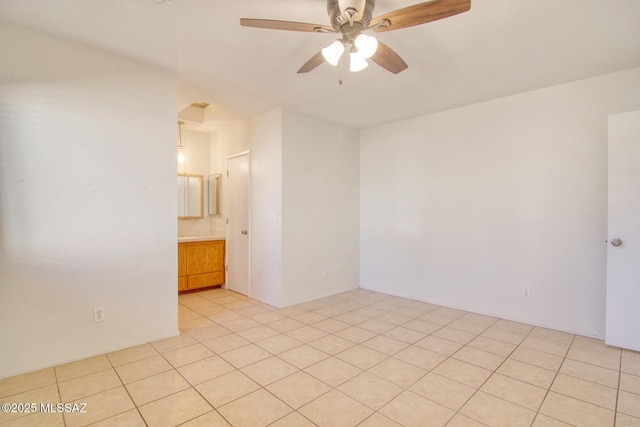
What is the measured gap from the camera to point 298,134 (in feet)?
13.4

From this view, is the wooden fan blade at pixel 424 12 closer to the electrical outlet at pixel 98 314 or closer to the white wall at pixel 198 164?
the electrical outlet at pixel 98 314

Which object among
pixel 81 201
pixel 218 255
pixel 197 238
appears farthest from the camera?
pixel 218 255

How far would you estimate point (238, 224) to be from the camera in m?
4.64

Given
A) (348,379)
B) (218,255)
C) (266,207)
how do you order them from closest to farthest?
(348,379)
(266,207)
(218,255)

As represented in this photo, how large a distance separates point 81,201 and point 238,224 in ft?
7.45

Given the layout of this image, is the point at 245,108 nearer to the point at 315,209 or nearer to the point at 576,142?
the point at 315,209

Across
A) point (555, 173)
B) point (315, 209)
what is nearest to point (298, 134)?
point (315, 209)

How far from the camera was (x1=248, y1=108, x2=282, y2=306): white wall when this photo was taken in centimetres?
393

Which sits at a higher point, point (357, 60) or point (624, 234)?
point (357, 60)

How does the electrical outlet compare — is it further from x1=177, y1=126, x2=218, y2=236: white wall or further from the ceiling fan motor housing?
the ceiling fan motor housing

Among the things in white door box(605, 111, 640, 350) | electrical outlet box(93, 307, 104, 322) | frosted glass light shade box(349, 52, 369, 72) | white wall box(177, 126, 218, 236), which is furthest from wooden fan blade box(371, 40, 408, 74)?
white wall box(177, 126, 218, 236)

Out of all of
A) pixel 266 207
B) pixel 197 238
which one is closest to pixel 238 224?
pixel 197 238

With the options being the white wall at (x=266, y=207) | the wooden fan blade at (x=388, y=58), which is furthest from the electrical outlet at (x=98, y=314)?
the wooden fan blade at (x=388, y=58)

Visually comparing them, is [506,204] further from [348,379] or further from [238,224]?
[238,224]
